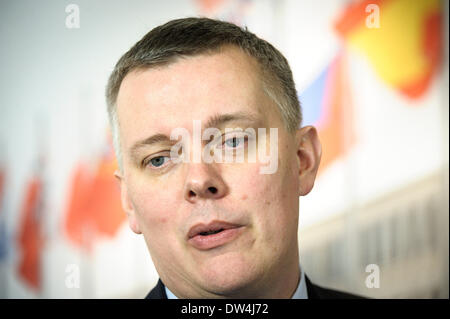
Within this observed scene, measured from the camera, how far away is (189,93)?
1.34 m

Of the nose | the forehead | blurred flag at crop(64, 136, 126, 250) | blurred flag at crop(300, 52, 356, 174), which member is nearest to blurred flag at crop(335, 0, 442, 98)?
blurred flag at crop(300, 52, 356, 174)

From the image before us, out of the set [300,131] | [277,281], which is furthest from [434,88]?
[277,281]

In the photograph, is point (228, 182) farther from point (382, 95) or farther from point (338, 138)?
point (382, 95)

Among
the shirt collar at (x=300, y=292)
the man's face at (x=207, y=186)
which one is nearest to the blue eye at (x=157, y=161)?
the man's face at (x=207, y=186)

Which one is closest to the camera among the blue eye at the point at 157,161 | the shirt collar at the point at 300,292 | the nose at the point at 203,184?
the nose at the point at 203,184

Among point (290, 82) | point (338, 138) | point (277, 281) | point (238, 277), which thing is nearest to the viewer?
point (238, 277)

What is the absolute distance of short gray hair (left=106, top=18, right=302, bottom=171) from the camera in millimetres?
1414

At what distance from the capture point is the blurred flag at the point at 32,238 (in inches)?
130

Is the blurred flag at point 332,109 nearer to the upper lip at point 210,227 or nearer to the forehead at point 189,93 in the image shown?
the forehead at point 189,93

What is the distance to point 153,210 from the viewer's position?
1383 mm

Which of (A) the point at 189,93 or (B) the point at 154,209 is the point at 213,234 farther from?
(A) the point at 189,93

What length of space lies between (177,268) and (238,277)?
7.1 inches

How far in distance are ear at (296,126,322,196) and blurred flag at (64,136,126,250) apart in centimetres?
180

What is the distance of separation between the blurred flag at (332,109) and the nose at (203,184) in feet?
6.15
